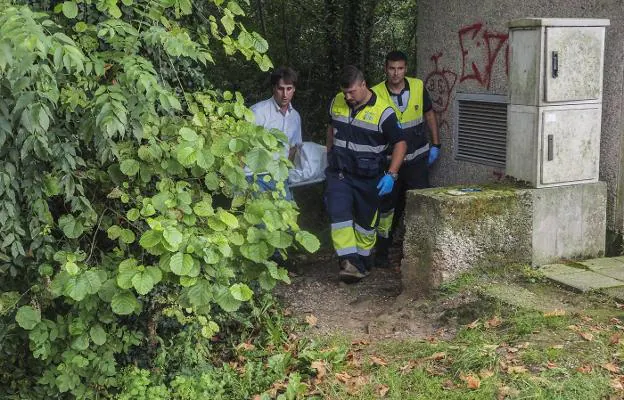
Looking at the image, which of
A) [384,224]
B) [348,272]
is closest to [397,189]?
[384,224]

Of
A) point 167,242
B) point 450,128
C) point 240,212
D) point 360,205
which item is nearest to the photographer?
point 167,242

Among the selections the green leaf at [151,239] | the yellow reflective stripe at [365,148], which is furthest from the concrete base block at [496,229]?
the green leaf at [151,239]

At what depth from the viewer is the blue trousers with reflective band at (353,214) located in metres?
6.93

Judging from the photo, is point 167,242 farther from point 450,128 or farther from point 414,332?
point 450,128

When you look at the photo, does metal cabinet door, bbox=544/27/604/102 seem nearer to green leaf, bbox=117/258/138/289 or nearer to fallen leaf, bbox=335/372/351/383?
fallen leaf, bbox=335/372/351/383

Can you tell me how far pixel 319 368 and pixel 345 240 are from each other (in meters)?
2.26

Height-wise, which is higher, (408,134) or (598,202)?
(408,134)

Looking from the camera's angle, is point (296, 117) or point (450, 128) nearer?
point (296, 117)

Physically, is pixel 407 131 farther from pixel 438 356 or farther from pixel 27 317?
pixel 27 317

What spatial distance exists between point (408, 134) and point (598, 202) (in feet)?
6.07

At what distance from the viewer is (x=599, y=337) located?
4.78 m

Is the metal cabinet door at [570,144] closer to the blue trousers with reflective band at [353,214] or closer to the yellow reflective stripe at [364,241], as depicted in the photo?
→ the blue trousers with reflective band at [353,214]

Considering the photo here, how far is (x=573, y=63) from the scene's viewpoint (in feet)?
19.5

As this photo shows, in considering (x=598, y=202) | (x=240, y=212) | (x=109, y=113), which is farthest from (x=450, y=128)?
(x=109, y=113)
